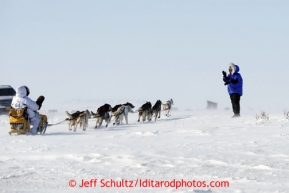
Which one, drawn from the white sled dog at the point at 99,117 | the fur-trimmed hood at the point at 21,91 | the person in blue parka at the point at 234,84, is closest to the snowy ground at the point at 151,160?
the fur-trimmed hood at the point at 21,91

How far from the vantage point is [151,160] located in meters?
8.75

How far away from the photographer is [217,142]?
11000mm

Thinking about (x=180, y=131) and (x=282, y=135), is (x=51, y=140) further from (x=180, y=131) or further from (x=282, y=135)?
(x=282, y=135)

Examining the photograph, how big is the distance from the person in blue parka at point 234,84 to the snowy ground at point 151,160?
545 centimetres

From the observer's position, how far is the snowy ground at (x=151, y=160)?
711 centimetres

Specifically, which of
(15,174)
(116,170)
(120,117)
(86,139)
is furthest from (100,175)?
(120,117)

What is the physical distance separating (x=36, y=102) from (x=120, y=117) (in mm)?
4226

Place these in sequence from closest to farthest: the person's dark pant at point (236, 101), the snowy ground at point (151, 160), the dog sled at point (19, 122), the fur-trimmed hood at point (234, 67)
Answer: the snowy ground at point (151, 160) → the dog sled at point (19, 122) → the fur-trimmed hood at point (234, 67) → the person's dark pant at point (236, 101)

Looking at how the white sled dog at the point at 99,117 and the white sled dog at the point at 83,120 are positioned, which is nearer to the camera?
A: the white sled dog at the point at 83,120

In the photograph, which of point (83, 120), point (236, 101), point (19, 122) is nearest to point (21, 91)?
point (19, 122)

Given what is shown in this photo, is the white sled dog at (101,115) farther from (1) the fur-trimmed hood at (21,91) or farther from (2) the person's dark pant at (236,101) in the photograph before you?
(2) the person's dark pant at (236,101)

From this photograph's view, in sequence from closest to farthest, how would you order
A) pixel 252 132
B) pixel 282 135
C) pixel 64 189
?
pixel 64 189
pixel 282 135
pixel 252 132

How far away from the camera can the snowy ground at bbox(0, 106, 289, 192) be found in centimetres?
711

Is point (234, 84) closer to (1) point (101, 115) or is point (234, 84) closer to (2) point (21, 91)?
(1) point (101, 115)
